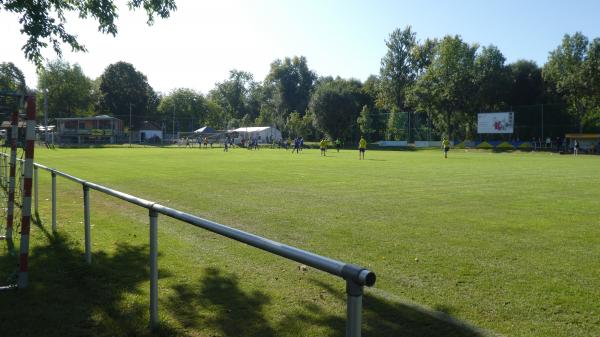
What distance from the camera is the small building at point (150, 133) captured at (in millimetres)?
94375

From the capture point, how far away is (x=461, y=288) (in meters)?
5.68

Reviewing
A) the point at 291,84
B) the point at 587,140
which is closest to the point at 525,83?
the point at 587,140

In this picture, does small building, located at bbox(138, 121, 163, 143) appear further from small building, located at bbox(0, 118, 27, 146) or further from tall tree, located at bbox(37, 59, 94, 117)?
small building, located at bbox(0, 118, 27, 146)

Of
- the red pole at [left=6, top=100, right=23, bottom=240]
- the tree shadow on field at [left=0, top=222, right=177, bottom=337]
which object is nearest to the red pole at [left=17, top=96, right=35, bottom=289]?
the tree shadow on field at [left=0, top=222, right=177, bottom=337]

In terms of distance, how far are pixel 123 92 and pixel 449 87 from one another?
69219 mm

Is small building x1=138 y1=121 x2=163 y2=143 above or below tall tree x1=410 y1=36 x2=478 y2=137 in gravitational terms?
below

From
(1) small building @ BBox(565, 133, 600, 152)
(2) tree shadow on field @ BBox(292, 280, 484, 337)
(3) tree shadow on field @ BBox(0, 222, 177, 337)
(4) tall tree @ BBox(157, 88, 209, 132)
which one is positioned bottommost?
(3) tree shadow on field @ BBox(0, 222, 177, 337)

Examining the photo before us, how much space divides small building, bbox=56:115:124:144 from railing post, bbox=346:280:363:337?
277 ft

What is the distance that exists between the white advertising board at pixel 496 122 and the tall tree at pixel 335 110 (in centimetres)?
2609

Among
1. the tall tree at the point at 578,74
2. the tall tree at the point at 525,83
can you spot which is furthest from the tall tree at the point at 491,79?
the tall tree at the point at 578,74

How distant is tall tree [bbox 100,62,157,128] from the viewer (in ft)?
341

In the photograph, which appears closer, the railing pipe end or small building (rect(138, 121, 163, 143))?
the railing pipe end

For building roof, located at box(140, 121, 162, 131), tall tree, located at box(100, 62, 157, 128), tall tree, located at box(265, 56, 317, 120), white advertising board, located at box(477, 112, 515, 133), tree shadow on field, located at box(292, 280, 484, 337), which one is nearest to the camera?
tree shadow on field, located at box(292, 280, 484, 337)

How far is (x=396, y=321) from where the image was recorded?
15.6 ft
